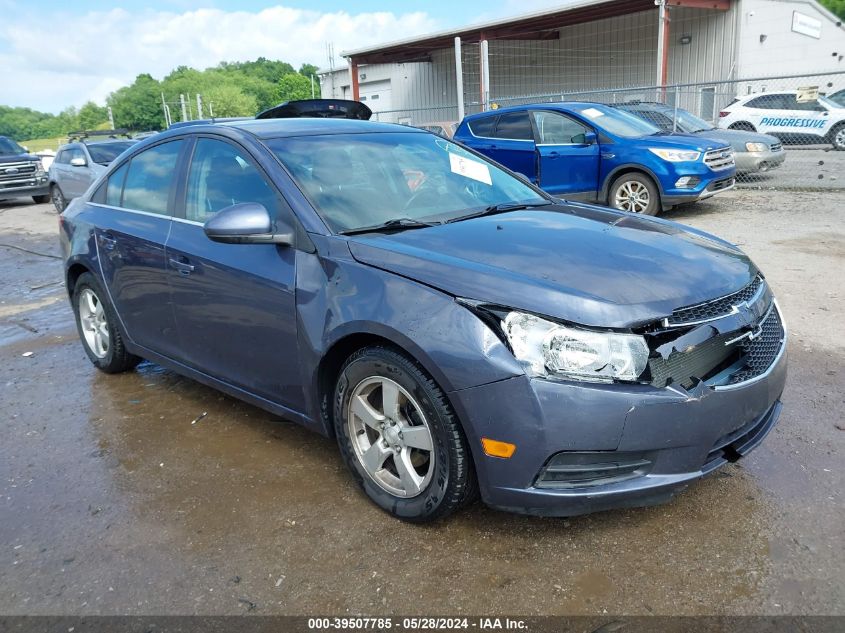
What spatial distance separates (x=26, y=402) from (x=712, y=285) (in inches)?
→ 167

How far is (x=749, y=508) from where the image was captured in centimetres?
301

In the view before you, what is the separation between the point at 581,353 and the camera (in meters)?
2.50

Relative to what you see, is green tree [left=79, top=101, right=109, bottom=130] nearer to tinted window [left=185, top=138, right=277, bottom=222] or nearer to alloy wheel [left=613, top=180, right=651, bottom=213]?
alloy wheel [left=613, top=180, right=651, bottom=213]

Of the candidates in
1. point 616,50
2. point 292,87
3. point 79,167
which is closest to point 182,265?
point 79,167

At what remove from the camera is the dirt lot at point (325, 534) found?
8.38 ft

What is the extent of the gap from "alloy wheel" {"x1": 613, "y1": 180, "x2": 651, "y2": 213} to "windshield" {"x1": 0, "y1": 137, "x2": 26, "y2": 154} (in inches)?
616

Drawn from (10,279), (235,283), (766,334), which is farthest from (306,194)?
(10,279)

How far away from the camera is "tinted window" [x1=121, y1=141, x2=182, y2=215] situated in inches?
162

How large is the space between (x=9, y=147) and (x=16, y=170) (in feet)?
4.22

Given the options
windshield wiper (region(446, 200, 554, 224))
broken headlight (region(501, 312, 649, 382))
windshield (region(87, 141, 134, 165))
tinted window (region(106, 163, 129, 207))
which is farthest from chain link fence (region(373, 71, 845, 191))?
broken headlight (region(501, 312, 649, 382))

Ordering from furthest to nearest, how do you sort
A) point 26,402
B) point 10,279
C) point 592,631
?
point 10,279
point 26,402
point 592,631

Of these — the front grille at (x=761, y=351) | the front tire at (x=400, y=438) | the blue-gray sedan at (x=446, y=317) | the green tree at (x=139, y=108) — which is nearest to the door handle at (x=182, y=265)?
the blue-gray sedan at (x=446, y=317)

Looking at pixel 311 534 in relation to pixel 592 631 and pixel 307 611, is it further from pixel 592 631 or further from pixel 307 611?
pixel 592 631

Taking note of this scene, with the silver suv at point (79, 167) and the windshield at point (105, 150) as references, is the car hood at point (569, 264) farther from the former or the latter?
the windshield at point (105, 150)
